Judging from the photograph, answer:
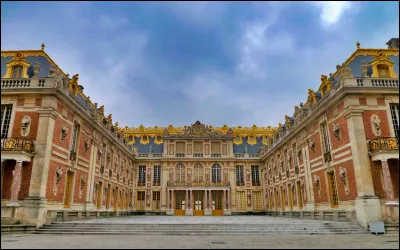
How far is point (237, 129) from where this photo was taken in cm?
4362

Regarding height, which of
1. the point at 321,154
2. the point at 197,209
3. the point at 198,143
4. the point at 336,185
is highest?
the point at 198,143

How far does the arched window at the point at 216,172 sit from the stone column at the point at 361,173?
24.6 metres

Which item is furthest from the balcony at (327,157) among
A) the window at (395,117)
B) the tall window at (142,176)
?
the tall window at (142,176)

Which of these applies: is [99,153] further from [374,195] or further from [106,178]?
[374,195]

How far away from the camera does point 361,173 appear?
50.7ft

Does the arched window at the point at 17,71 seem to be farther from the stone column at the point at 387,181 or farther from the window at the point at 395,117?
the window at the point at 395,117

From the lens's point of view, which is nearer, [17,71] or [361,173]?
[361,173]

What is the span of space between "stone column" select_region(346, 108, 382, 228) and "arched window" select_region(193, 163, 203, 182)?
25213 millimetres

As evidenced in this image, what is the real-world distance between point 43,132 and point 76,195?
19.8ft

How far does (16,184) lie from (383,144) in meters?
19.5

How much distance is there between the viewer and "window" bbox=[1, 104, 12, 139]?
16.5 meters

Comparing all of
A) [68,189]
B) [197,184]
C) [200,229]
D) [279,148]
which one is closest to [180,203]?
[197,184]

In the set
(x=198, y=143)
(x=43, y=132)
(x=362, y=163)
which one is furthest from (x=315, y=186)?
(x=198, y=143)

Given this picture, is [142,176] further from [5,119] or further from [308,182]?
[5,119]
